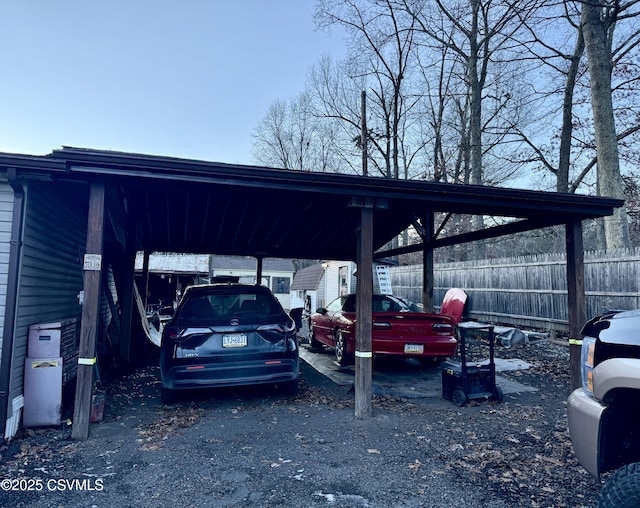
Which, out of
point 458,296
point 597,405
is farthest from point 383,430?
point 458,296

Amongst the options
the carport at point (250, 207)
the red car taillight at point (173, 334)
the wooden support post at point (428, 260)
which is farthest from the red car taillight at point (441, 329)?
the red car taillight at point (173, 334)

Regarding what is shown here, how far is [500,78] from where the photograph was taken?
1905 centimetres

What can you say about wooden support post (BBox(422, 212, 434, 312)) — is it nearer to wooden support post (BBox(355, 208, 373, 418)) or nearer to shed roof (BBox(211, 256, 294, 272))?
wooden support post (BBox(355, 208, 373, 418))

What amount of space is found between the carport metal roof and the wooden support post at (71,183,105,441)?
361 mm

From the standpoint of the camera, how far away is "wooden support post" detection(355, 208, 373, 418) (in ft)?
16.9

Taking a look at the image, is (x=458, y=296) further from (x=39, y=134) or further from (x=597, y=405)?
(x=39, y=134)

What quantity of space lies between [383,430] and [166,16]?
8.90 metres

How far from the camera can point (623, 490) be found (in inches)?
88.1

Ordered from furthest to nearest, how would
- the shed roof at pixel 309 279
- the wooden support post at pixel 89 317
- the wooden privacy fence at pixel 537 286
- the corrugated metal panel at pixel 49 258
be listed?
the shed roof at pixel 309 279
the wooden privacy fence at pixel 537 286
the corrugated metal panel at pixel 49 258
the wooden support post at pixel 89 317

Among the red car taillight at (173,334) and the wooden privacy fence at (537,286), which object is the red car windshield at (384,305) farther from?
the wooden privacy fence at (537,286)

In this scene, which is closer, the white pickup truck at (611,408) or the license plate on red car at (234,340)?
the white pickup truck at (611,408)

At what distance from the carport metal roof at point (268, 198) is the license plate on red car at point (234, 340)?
175cm

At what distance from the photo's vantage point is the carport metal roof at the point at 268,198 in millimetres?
4523

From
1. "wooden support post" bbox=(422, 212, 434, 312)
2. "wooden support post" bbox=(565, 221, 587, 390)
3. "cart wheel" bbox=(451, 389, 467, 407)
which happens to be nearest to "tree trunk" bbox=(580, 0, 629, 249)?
"wooden support post" bbox=(422, 212, 434, 312)
